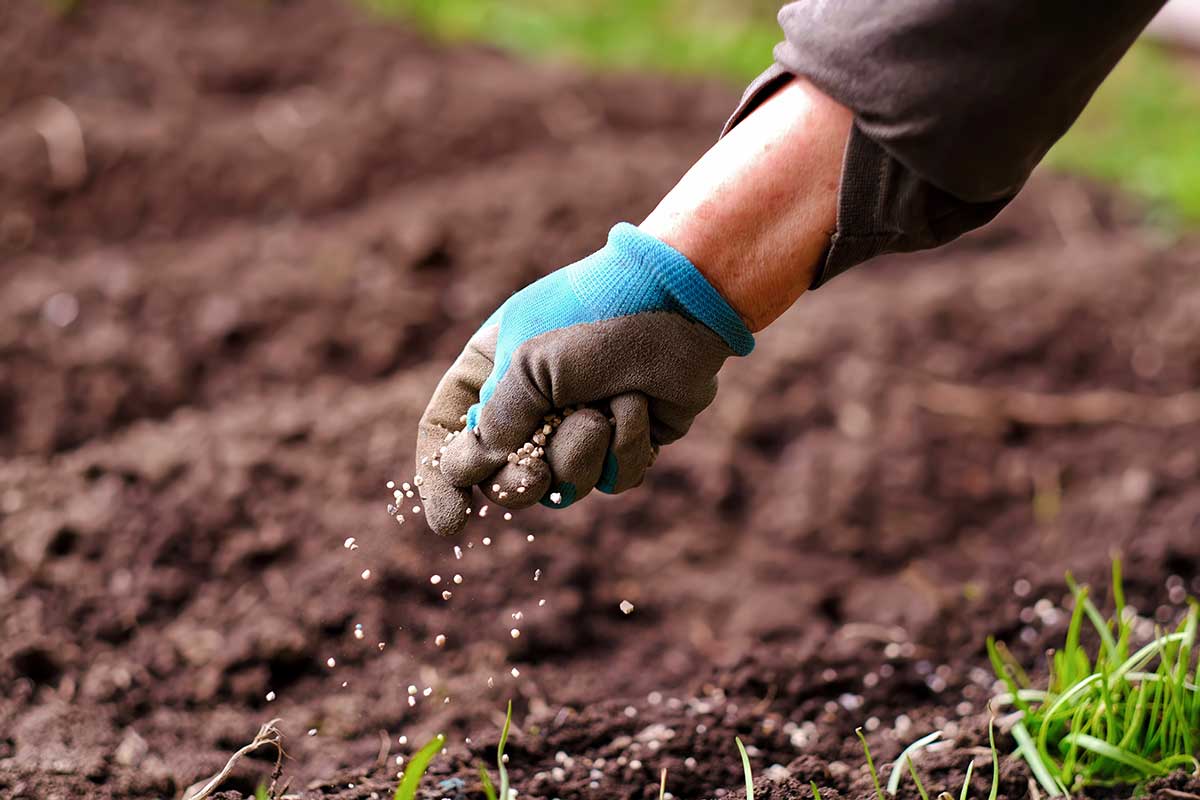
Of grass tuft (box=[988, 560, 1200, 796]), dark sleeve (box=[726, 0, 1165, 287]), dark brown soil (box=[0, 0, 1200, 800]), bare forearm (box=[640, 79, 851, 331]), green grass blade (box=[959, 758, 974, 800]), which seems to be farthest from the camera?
dark brown soil (box=[0, 0, 1200, 800])

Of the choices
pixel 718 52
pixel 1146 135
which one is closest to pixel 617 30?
pixel 718 52

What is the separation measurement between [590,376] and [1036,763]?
2.91 ft

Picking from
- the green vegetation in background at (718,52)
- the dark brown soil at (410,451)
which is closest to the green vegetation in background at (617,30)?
the green vegetation in background at (718,52)

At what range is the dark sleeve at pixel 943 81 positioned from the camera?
1.35 meters

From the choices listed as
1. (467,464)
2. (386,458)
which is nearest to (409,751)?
(467,464)

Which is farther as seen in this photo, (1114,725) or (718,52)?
(718,52)

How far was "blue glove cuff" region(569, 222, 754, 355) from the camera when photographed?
151cm

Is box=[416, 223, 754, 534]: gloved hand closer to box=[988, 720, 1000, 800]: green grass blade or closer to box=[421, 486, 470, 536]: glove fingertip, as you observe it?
box=[421, 486, 470, 536]: glove fingertip

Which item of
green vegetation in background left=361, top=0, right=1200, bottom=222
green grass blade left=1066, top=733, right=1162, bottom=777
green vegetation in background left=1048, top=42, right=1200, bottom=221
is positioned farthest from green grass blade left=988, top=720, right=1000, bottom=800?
green vegetation in background left=361, top=0, right=1200, bottom=222

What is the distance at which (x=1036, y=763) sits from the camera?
171 cm

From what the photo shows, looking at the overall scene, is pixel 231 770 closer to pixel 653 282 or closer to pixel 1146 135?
pixel 653 282

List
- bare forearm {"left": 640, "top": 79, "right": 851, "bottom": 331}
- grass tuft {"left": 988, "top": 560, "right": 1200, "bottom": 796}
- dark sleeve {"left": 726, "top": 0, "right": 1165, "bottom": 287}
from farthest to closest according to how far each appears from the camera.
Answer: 1. grass tuft {"left": 988, "top": 560, "right": 1200, "bottom": 796}
2. bare forearm {"left": 640, "top": 79, "right": 851, "bottom": 331}
3. dark sleeve {"left": 726, "top": 0, "right": 1165, "bottom": 287}

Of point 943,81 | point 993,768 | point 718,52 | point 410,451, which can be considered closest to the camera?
point 943,81

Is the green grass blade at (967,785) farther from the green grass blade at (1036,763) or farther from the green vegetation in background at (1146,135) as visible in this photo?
the green vegetation in background at (1146,135)
